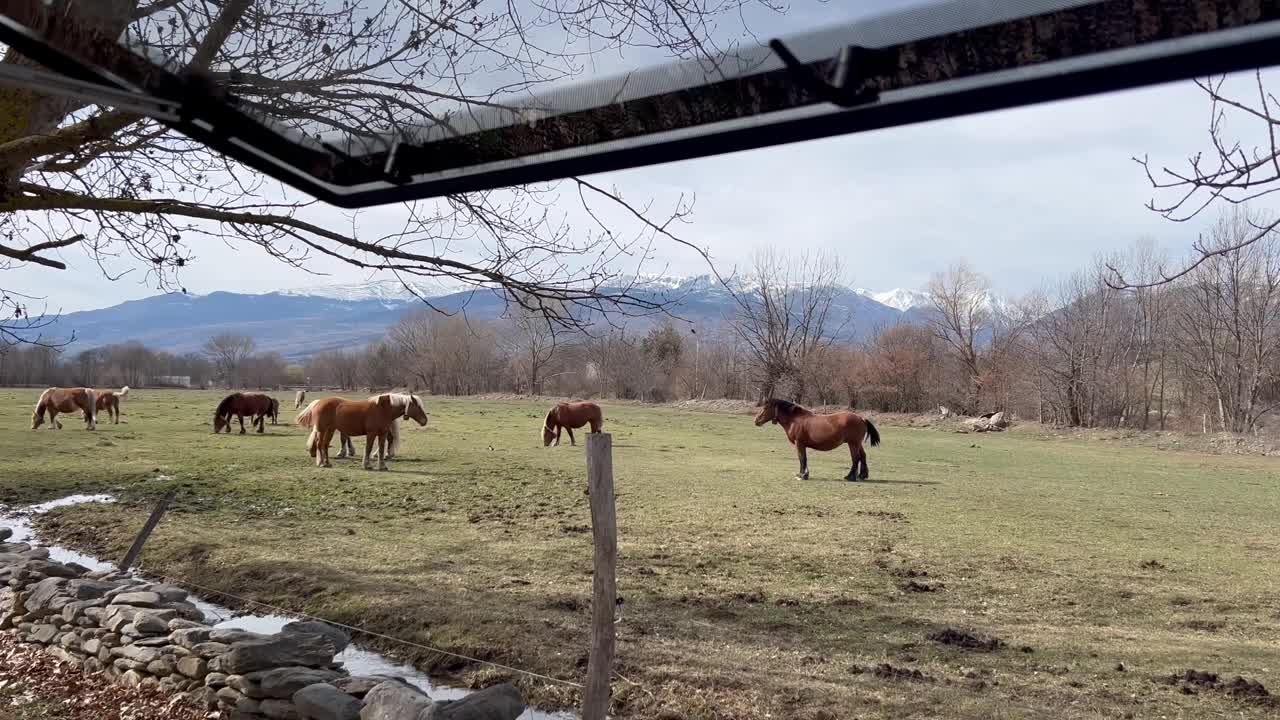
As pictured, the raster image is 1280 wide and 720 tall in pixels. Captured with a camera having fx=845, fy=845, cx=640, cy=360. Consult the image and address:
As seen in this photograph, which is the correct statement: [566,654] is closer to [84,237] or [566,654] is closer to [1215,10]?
[84,237]

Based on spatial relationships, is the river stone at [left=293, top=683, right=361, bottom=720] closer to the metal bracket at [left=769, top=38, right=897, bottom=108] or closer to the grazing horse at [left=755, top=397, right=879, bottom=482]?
the metal bracket at [left=769, top=38, right=897, bottom=108]

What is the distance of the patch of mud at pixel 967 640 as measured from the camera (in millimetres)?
5773

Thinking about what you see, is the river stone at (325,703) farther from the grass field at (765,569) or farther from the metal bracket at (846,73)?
the metal bracket at (846,73)

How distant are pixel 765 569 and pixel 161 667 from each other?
509cm

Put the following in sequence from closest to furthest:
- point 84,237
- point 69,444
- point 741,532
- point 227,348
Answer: point 84,237 < point 741,532 < point 69,444 < point 227,348

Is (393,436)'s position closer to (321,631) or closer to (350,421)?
(350,421)

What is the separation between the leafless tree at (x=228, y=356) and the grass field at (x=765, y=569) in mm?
52812

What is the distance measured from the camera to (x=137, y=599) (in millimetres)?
6055

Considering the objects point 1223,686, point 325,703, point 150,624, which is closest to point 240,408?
point 150,624

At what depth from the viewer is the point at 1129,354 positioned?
4072 cm

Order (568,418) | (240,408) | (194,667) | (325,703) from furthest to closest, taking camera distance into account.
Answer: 1. (240,408)
2. (568,418)
3. (194,667)
4. (325,703)

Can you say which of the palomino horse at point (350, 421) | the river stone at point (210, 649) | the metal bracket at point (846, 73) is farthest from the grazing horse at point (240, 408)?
the metal bracket at point (846, 73)

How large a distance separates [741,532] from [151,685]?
6.43 meters

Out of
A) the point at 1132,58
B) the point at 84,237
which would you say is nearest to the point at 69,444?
the point at 84,237
